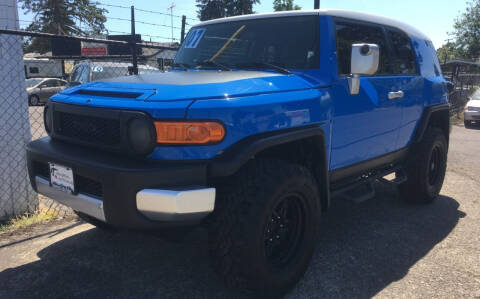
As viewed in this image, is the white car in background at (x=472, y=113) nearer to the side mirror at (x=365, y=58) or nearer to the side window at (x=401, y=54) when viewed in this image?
the side window at (x=401, y=54)

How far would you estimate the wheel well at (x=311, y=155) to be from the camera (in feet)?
9.10

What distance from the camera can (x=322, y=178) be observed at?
287 centimetres

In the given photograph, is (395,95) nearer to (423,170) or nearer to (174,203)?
(423,170)

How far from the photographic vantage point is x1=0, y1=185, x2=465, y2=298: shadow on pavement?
269cm

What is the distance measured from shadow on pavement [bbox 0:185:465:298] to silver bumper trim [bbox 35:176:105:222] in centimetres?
61

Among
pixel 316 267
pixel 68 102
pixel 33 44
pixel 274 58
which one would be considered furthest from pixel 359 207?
pixel 33 44

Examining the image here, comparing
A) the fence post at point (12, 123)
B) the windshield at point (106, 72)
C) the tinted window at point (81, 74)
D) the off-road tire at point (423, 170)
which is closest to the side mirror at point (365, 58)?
the off-road tire at point (423, 170)

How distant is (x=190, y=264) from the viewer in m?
3.05

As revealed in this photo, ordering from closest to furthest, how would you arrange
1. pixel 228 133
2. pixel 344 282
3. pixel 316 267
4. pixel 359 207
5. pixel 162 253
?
pixel 228 133
pixel 344 282
pixel 316 267
pixel 162 253
pixel 359 207

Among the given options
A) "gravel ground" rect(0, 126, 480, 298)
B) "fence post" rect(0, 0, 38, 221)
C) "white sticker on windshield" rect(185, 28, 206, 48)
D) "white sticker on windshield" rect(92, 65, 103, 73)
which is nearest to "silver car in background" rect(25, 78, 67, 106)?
"white sticker on windshield" rect(92, 65, 103, 73)

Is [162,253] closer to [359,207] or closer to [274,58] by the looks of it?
[274,58]

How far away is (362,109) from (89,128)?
211 centimetres

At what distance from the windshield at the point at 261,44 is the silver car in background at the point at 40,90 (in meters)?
18.2

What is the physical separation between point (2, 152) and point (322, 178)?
3215 mm
